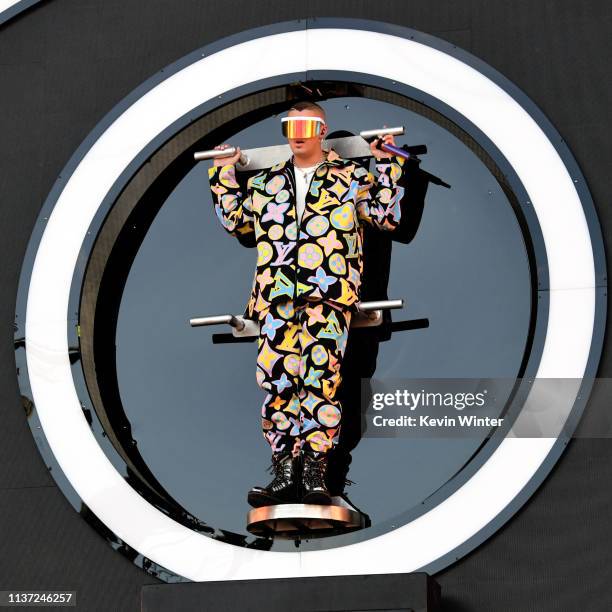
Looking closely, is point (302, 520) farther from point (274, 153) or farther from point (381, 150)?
point (274, 153)

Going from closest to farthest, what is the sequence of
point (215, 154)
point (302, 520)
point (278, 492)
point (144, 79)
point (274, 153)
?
point (302, 520), point (278, 492), point (215, 154), point (274, 153), point (144, 79)

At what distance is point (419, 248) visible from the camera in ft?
16.4

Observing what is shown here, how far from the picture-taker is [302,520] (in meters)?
4.41

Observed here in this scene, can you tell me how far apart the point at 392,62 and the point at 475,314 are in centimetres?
97

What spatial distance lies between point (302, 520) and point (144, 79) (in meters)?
1.92

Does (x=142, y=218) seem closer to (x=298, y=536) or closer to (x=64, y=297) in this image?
(x=64, y=297)

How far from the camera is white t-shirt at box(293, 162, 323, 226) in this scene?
15.7 ft

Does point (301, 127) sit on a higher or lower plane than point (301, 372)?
higher

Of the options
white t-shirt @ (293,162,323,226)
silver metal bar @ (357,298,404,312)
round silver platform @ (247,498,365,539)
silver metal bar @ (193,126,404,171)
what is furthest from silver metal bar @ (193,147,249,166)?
round silver platform @ (247,498,365,539)

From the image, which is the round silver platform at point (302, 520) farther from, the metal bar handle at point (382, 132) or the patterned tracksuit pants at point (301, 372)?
the metal bar handle at point (382, 132)

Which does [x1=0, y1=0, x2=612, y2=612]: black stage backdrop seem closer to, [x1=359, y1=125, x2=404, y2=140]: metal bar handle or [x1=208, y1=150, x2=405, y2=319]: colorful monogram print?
[x1=359, y1=125, x2=404, y2=140]: metal bar handle

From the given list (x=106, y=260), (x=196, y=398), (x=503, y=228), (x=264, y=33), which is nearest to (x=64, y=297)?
(x=106, y=260)

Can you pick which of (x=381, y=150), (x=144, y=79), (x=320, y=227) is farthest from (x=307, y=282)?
(x=144, y=79)

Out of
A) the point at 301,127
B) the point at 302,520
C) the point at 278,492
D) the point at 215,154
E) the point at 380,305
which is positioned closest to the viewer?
the point at 302,520
